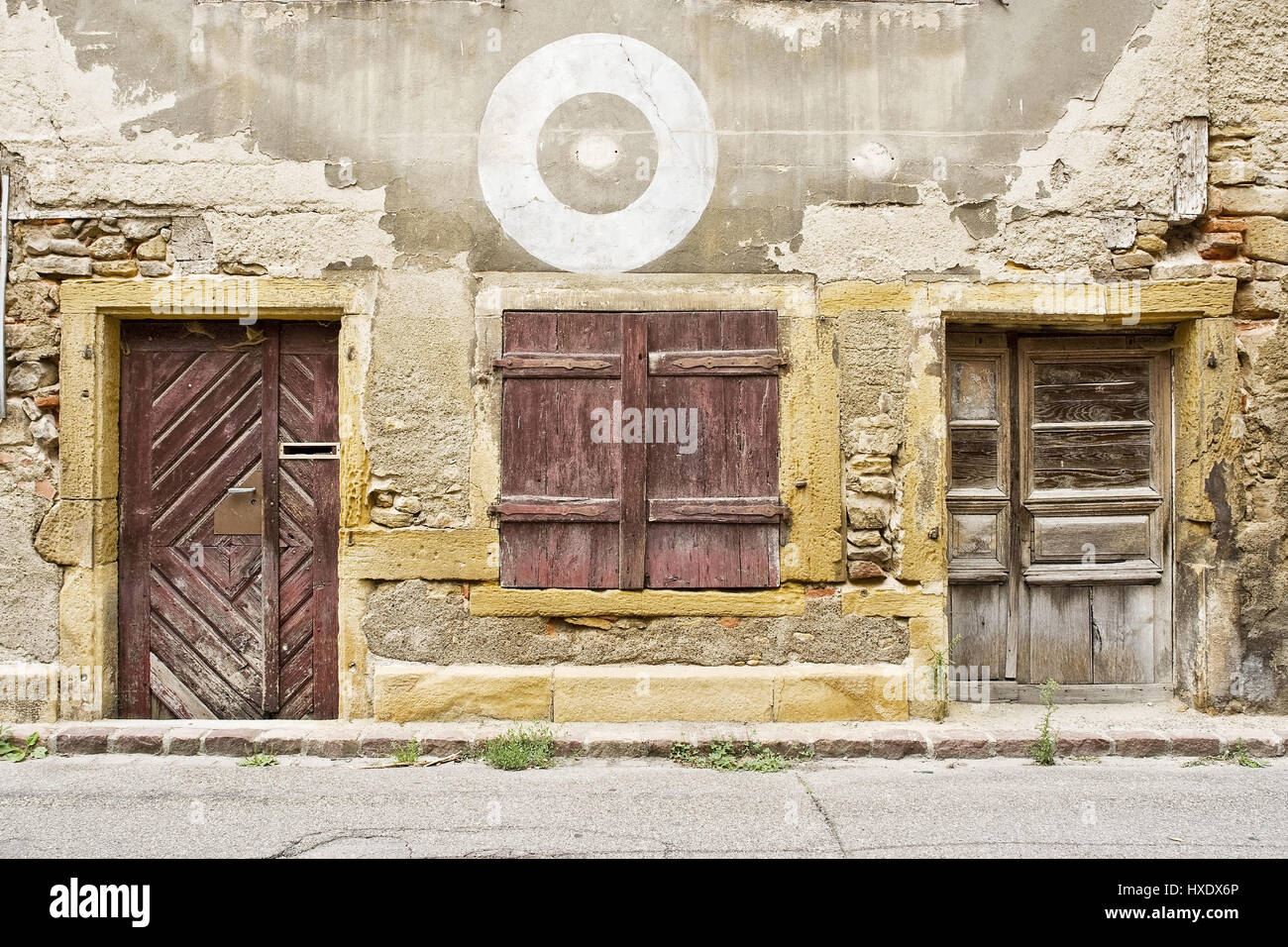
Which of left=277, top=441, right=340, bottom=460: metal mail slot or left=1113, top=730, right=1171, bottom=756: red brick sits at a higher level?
left=277, top=441, right=340, bottom=460: metal mail slot

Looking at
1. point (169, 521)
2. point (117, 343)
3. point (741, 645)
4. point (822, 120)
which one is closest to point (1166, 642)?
point (741, 645)

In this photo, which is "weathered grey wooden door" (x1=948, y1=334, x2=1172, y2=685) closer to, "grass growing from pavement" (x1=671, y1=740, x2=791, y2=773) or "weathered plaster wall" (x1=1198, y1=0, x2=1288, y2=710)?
"weathered plaster wall" (x1=1198, y1=0, x2=1288, y2=710)

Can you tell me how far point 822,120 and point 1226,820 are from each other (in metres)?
3.81

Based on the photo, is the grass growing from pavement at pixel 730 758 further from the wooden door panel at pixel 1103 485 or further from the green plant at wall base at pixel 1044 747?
the wooden door panel at pixel 1103 485

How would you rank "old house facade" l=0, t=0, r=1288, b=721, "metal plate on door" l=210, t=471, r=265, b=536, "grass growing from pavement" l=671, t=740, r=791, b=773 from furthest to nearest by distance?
1. "metal plate on door" l=210, t=471, r=265, b=536
2. "old house facade" l=0, t=0, r=1288, b=721
3. "grass growing from pavement" l=671, t=740, r=791, b=773

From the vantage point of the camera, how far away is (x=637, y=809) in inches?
160

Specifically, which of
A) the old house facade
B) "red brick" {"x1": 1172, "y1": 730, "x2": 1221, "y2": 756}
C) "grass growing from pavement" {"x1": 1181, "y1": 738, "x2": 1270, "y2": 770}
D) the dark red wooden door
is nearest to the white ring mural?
the old house facade

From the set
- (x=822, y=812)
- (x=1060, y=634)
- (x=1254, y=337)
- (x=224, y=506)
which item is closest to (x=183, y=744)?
(x=224, y=506)

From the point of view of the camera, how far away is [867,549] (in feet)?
16.6

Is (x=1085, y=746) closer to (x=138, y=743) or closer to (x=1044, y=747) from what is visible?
(x=1044, y=747)

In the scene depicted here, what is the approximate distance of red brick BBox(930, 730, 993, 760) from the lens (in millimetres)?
4777

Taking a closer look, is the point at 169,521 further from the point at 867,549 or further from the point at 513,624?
the point at 867,549

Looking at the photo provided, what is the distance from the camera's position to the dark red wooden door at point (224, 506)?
524 cm

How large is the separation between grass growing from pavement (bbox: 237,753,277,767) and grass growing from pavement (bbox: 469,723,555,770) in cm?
96
